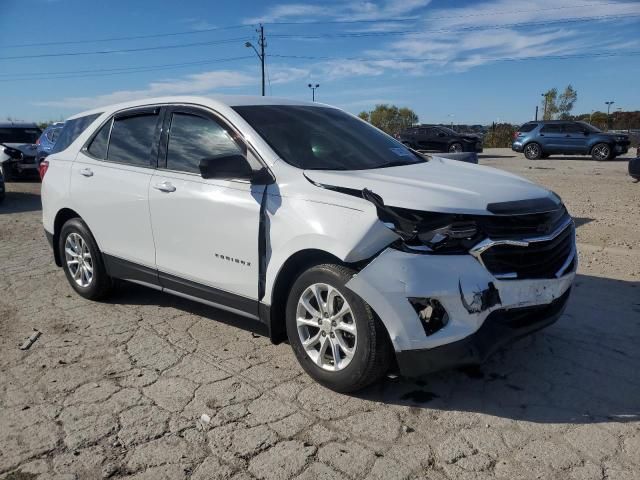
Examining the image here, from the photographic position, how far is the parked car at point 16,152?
1561 cm

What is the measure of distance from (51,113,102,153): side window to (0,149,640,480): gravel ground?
1618mm

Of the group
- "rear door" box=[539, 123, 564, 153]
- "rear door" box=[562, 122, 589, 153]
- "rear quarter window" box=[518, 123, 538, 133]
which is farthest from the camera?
"rear quarter window" box=[518, 123, 538, 133]

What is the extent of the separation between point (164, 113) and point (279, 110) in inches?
36.5

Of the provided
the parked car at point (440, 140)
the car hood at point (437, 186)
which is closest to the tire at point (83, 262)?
the car hood at point (437, 186)

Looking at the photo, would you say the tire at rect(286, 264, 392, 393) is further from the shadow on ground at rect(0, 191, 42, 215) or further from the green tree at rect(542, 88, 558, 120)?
the green tree at rect(542, 88, 558, 120)

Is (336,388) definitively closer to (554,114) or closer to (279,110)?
(279,110)

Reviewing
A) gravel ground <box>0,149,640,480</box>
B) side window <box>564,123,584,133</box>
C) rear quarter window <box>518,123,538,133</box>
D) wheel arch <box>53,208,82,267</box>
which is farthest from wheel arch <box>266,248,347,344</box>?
rear quarter window <box>518,123,538,133</box>

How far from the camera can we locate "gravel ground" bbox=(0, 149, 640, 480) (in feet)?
8.98

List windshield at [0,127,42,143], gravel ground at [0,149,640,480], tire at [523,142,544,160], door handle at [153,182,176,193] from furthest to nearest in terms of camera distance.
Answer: tire at [523,142,544,160], windshield at [0,127,42,143], door handle at [153,182,176,193], gravel ground at [0,149,640,480]

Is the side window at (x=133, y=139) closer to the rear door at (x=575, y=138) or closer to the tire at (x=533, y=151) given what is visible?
the tire at (x=533, y=151)

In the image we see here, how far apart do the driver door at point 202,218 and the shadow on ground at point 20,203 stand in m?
8.20

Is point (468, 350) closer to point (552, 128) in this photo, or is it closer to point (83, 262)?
point (83, 262)

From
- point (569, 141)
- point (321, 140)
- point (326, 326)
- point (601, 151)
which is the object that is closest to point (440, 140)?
point (569, 141)

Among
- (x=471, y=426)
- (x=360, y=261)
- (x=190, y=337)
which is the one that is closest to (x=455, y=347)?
(x=471, y=426)
